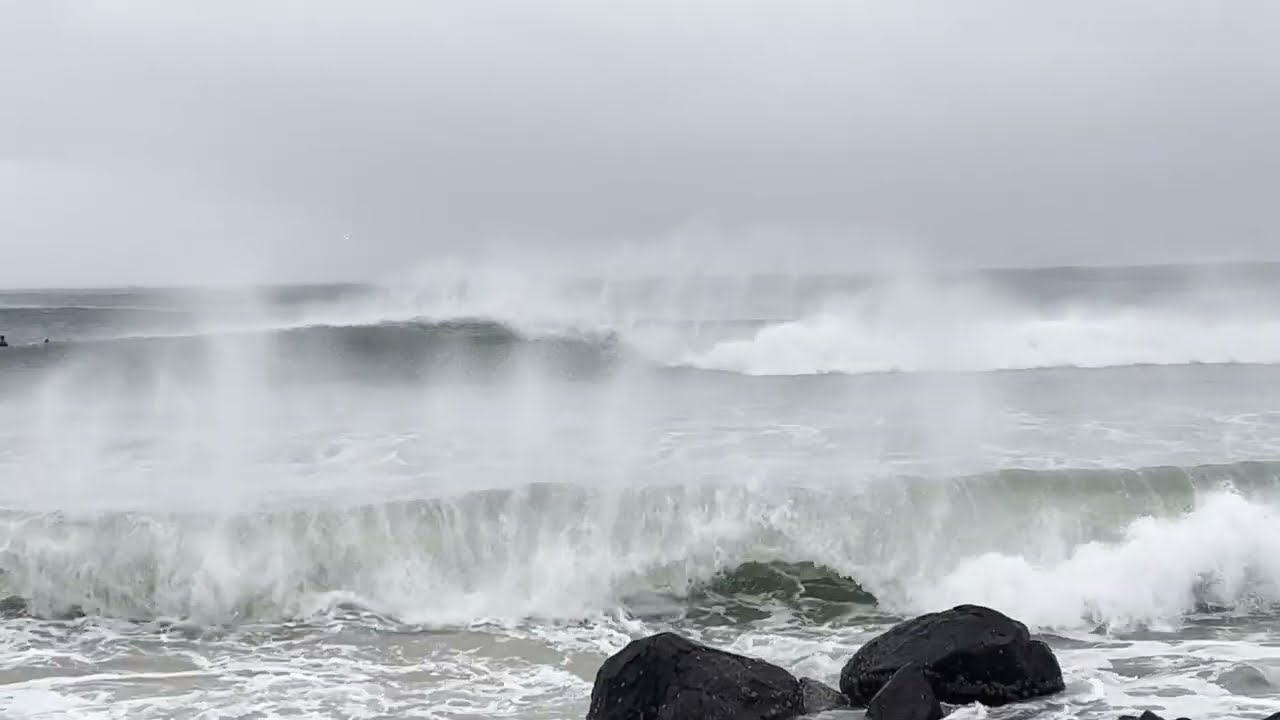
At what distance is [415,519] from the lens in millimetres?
9617

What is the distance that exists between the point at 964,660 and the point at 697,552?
12.3ft

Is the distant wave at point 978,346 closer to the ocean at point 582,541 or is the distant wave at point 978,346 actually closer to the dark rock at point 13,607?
the ocean at point 582,541

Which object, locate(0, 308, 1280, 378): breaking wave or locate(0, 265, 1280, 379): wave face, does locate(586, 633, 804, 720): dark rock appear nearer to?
locate(0, 308, 1280, 378): breaking wave

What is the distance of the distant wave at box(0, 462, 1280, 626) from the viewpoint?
8.55 metres

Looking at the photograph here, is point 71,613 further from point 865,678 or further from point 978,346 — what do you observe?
point 978,346

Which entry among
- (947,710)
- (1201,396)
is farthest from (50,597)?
(1201,396)

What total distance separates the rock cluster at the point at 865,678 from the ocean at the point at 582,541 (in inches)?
7.5

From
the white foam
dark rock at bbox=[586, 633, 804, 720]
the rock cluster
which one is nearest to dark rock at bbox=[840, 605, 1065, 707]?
the rock cluster

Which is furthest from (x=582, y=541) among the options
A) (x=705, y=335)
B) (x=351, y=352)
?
(x=705, y=335)

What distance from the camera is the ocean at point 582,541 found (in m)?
7.02

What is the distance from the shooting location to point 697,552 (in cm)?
937

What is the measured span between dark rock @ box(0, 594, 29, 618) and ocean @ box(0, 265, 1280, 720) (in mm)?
22

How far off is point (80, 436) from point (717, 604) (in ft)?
32.8

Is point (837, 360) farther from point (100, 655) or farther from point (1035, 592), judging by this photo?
point (100, 655)
